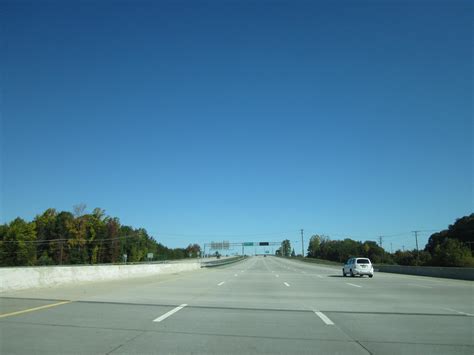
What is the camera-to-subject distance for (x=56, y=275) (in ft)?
75.7

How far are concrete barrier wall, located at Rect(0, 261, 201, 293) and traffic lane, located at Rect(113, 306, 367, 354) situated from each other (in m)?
9.81

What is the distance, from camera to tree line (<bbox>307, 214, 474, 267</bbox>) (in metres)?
68.1

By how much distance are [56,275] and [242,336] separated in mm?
16472

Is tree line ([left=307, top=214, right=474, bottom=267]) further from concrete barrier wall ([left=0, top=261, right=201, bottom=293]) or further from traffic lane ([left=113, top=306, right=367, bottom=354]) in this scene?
traffic lane ([left=113, top=306, right=367, bottom=354])

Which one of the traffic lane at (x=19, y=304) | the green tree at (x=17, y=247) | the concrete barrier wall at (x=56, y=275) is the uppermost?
the green tree at (x=17, y=247)

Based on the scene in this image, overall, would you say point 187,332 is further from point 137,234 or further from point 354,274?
point 137,234

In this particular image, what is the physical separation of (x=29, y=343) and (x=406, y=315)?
9590mm

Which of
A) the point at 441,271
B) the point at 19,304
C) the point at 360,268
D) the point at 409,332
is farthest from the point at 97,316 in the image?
the point at 441,271

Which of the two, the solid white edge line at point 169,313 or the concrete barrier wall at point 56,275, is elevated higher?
the concrete barrier wall at point 56,275

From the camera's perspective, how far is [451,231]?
127750mm

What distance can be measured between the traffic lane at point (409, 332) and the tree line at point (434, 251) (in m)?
54.2

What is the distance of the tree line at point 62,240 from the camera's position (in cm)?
10706

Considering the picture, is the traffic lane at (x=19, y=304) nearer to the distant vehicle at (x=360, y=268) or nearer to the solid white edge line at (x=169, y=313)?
the solid white edge line at (x=169, y=313)

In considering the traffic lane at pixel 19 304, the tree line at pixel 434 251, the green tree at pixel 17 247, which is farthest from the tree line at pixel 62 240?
the traffic lane at pixel 19 304
